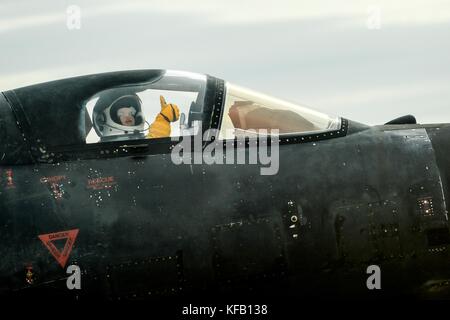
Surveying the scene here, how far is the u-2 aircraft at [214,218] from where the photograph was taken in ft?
33.6

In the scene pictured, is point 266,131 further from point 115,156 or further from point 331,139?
point 115,156

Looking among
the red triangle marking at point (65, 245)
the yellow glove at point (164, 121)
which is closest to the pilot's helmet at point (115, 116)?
the yellow glove at point (164, 121)

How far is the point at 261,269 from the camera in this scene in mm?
10258

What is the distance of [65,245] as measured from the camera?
10.3 meters

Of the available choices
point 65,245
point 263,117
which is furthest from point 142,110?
point 65,245

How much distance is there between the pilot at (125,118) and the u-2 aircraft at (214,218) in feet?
0.17

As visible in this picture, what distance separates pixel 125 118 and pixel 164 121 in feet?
1.55

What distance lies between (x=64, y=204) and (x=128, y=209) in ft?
2.43

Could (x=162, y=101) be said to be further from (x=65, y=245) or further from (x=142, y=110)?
(x=65, y=245)

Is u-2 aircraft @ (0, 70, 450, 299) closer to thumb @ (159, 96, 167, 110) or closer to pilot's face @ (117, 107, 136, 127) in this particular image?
pilot's face @ (117, 107, 136, 127)

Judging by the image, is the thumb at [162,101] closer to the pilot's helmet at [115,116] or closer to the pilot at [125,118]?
the pilot at [125,118]

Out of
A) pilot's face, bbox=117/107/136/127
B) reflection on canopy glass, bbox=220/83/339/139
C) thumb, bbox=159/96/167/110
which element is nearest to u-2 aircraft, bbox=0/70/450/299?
pilot's face, bbox=117/107/136/127

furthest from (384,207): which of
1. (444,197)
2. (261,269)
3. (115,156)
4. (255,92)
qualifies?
(115,156)

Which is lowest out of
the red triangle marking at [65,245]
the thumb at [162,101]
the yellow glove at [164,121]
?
the red triangle marking at [65,245]
